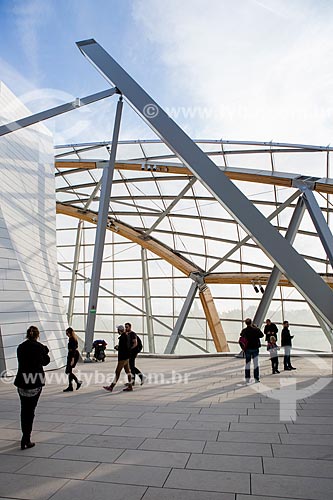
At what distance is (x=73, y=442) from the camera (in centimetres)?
568

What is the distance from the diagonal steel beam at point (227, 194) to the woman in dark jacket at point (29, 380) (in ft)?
16.6

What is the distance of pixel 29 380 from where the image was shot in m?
5.46

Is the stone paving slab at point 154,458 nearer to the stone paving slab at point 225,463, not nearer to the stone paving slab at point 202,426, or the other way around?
the stone paving slab at point 225,463

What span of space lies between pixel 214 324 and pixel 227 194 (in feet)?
65.5

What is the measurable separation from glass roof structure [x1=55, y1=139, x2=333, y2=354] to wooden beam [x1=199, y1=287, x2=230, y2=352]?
1.09m

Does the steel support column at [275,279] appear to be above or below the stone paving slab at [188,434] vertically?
above


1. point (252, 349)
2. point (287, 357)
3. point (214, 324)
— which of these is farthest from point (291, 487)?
point (214, 324)

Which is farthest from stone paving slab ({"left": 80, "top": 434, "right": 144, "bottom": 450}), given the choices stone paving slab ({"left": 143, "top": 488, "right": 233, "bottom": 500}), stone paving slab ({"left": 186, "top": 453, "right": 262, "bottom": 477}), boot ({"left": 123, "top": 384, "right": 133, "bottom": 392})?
boot ({"left": 123, "top": 384, "right": 133, "bottom": 392})

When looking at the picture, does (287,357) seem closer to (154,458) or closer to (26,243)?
(154,458)

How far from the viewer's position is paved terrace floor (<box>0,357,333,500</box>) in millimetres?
4000

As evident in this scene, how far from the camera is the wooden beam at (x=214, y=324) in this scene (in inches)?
1080

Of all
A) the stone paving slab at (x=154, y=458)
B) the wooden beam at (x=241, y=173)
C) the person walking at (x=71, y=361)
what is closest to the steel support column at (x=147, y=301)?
the wooden beam at (x=241, y=173)

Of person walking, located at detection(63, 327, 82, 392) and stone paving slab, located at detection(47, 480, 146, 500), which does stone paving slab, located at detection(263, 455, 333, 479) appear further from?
person walking, located at detection(63, 327, 82, 392)

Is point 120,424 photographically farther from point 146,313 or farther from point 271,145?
point 146,313
